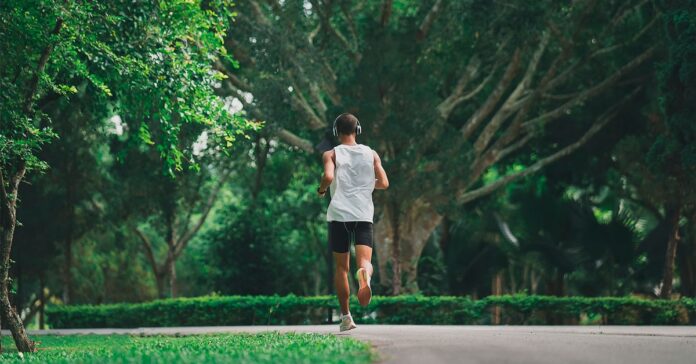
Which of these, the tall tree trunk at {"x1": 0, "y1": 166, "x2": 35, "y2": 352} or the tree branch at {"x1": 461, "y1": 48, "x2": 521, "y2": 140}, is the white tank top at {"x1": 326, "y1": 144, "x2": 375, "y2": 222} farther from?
the tree branch at {"x1": 461, "y1": 48, "x2": 521, "y2": 140}

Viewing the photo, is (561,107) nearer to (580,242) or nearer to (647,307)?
(580,242)

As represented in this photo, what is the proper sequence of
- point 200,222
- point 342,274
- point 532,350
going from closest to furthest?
point 532,350 < point 342,274 < point 200,222

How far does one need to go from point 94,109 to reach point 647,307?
33.3 ft

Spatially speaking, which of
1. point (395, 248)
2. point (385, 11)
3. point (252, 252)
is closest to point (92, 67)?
point (395, 248)

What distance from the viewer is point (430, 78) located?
20.5 m

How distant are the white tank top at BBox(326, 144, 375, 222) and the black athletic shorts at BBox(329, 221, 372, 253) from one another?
0.05m

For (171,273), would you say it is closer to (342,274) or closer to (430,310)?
(430,310)

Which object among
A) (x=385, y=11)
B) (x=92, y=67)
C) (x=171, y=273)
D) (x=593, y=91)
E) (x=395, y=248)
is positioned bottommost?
(x=395, y=248)

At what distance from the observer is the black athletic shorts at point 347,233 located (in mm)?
8812

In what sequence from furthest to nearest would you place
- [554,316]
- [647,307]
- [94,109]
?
[554,316] → [647,307] → [94,109]

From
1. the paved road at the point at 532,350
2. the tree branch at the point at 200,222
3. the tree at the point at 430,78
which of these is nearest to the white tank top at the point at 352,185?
the paved road at the point at 532,350

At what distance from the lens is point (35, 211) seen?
27.9 metres

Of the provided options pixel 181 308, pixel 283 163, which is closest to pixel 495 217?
pixel 283 163

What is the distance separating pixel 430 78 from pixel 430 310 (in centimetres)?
528
